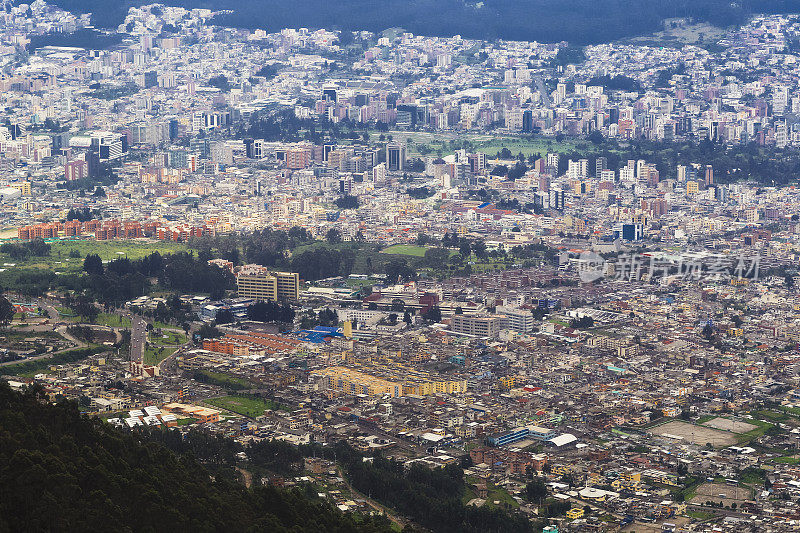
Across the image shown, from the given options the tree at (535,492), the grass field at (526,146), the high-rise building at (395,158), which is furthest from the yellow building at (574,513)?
the grass field at (526,146)

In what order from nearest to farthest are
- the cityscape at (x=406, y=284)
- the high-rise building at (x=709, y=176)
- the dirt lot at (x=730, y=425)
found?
1. the cityscape at (x=406, y=284)
2. the dirt lot at (x=730, y=425)
3. the high-rise building at (x=709, y=176)

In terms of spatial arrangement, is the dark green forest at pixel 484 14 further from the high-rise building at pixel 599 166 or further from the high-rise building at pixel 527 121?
the high-rise building at pixel 599 166

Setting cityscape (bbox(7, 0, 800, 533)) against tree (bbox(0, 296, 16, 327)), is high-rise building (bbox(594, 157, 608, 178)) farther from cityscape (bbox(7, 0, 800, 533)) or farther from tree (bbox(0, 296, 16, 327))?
tree (bbox(0, 296, 16, 327))

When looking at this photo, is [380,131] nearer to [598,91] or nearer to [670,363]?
[598,91]

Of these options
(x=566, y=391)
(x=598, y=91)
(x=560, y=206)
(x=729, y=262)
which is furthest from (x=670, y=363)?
(x=598, y=91)

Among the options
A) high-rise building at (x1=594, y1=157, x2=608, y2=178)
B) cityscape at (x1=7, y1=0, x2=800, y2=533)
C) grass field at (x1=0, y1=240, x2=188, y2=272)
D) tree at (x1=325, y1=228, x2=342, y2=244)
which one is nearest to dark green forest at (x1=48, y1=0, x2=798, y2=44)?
cityscape at (x1=7, y1=0, x2=800, y2=533)

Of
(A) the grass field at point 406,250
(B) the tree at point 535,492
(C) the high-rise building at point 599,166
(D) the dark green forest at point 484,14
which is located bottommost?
(B) the tree at point 535,492

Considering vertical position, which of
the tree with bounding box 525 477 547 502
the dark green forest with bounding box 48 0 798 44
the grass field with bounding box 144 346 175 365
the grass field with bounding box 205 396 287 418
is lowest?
the tree with bounding box 525 477 547 502
